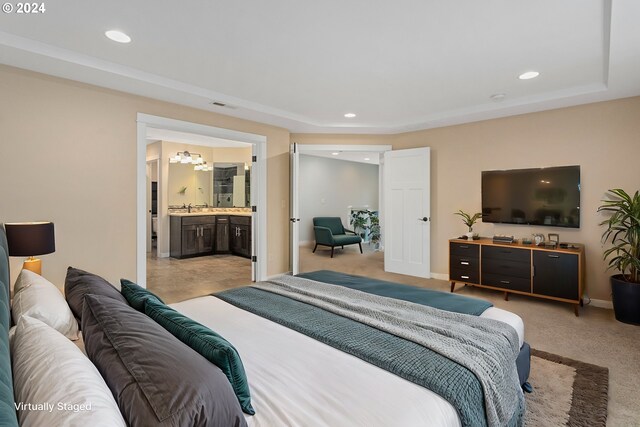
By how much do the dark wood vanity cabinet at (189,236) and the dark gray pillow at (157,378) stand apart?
6306mm

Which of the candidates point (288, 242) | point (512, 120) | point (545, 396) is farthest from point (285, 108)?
point (545, 396)

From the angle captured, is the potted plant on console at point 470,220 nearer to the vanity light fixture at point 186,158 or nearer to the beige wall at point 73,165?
the beige wall at point 73,165

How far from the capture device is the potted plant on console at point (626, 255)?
330 cm

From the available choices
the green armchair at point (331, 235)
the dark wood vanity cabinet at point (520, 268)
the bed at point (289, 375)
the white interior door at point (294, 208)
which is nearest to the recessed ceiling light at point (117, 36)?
the bed at point (289, 375)

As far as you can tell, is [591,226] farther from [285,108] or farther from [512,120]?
[285,108]

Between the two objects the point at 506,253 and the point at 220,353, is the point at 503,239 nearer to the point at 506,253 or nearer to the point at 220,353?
the point at 506,253

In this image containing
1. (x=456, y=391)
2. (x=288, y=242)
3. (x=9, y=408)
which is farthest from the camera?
(x=288, y=242)

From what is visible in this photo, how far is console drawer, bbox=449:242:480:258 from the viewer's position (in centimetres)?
431

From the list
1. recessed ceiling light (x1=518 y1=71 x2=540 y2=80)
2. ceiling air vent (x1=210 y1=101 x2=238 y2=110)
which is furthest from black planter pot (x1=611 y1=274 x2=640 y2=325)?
ceiling air vent (x1=210 y1=101 x2=238 y2=110)

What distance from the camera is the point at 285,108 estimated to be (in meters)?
4.52

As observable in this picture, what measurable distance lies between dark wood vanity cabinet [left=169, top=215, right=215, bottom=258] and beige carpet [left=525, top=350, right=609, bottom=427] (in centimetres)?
633

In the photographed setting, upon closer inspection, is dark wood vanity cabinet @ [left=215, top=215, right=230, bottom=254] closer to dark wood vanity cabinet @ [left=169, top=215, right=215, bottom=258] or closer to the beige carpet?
dark wood vanity cabinet @ [left=169, top=215, right=215, bottom=258]

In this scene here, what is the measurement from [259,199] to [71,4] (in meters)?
3.21

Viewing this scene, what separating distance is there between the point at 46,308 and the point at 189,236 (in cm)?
592
